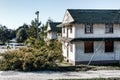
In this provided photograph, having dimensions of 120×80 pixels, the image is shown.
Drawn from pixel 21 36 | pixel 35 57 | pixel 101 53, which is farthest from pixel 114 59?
Answer: pixel 21 36

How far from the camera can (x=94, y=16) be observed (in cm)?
4006

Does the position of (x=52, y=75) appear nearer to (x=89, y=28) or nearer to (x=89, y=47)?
(x=89, y=47)

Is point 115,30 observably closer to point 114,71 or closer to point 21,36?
point 114,71

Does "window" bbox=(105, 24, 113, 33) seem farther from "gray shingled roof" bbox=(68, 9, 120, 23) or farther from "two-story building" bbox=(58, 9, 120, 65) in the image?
"gray shingled roof" bbox=(68, 9, 120, 23)

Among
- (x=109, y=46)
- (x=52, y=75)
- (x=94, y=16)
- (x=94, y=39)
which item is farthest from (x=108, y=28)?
(x=52, y=75)

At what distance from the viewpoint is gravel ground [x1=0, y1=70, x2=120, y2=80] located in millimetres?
27019

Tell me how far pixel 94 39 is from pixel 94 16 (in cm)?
353

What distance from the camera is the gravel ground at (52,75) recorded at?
27019 millimetres

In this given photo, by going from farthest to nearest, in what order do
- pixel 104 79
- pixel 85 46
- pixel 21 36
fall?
1. pixel 21 36
2. pixel 85 46
3. pixel 104 79

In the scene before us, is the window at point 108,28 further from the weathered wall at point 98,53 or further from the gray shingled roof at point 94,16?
the weathered wall at point 98,53

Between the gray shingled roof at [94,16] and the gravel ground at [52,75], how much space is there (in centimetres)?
1006

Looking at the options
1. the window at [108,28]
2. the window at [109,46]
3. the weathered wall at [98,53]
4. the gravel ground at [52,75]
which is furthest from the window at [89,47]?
the gravel ground at [52,75]

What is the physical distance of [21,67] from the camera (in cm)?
3142

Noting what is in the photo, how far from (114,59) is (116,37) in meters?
2.80
